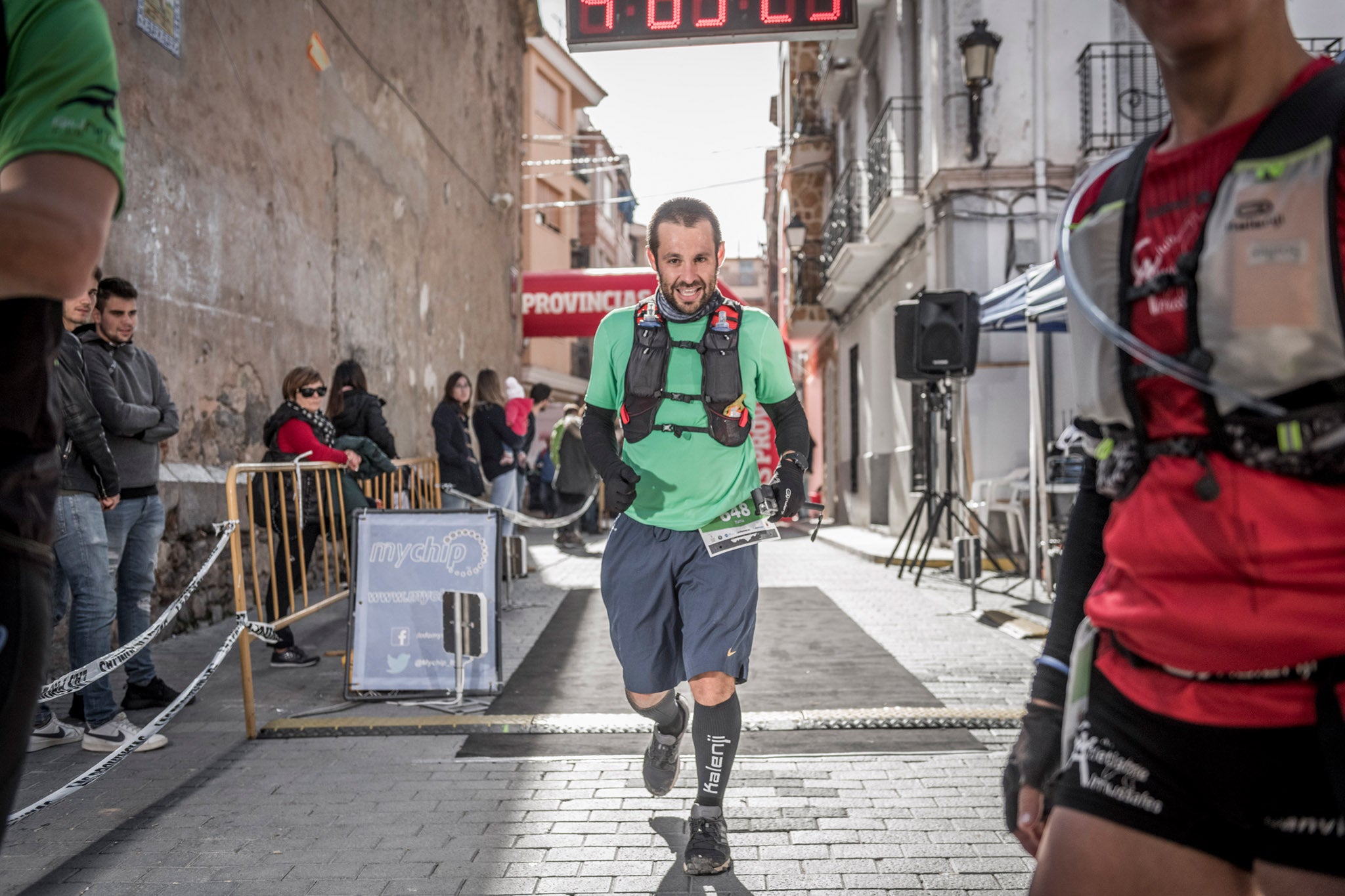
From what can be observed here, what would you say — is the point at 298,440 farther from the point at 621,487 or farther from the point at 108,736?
the point at 621,487

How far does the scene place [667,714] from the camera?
3.58 meters

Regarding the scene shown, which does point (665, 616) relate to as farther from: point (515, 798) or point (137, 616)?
point (137, 616)

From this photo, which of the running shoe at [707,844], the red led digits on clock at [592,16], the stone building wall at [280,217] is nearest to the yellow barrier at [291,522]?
the stone building wall at [280,217]

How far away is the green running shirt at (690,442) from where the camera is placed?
11.3 feet

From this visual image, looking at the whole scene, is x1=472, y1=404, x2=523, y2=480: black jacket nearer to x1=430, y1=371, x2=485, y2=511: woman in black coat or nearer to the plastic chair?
x1=430, y1=371, x2=485, y2=511: woman in black coat

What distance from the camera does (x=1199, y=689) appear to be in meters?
1.37

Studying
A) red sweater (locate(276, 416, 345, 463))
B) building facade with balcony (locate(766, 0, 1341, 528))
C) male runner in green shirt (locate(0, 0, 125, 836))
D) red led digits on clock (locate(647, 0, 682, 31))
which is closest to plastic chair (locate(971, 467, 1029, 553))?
building facade with balcony (locate(766, 0, 1341, 528))

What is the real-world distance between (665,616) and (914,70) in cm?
1312

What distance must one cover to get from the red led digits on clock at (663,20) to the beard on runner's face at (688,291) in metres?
5.63

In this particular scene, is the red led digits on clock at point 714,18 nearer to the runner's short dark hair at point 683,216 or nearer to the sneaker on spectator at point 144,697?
the runner's short dark hair at point 683,216

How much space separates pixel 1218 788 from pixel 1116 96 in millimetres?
12728

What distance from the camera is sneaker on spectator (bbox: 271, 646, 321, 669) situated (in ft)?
21.6

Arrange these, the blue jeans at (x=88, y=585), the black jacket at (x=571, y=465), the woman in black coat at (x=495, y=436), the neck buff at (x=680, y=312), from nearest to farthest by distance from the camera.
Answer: the neck buff at (x=680, y=312), the blue jeans at (x=88, y=585), the woman in black coat at (x=495, y=436), the black jacket at (x=571, y=465)

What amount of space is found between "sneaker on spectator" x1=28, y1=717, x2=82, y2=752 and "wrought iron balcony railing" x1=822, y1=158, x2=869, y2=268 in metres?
14.0
